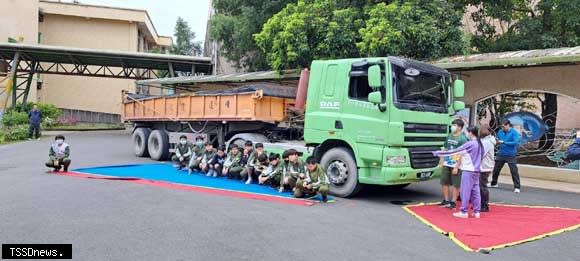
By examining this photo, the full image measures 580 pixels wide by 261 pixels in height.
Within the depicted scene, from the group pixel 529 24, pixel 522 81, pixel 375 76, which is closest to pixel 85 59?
pixel 529 24

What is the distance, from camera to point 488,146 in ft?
27.3

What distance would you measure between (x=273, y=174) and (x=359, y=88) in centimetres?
257

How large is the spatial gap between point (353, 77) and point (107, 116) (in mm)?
32225

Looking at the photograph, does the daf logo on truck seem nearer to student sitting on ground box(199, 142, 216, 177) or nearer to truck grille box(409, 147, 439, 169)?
truck grille box(409, 147, 439, 169)

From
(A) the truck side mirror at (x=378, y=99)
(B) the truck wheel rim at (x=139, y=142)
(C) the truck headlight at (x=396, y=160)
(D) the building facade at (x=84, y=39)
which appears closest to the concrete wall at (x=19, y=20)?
(D) the building facade at (x=84, y=39)

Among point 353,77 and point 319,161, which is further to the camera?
point 319,161

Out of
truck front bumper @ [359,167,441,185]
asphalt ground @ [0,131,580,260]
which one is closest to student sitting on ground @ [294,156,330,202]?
asphalt ground @ [0,131,580,260]

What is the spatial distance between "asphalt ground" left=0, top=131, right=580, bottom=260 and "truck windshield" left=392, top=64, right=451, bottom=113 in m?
1.79

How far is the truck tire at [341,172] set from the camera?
29.5ft

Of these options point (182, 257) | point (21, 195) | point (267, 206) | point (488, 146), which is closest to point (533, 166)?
point (488, 146)

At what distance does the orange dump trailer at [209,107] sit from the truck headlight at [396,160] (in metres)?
3.89

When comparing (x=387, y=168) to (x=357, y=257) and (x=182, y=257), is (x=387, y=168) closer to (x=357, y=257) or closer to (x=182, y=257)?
(x=357, y=257)

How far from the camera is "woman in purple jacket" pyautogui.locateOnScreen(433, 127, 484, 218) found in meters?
7.62

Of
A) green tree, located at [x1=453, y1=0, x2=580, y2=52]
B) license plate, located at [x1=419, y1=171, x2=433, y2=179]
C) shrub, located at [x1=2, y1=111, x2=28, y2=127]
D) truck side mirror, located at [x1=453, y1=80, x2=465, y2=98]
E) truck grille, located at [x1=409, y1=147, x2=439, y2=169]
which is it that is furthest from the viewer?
shrub, located at [x1=2, y1=111, x2=28, y2=127]
